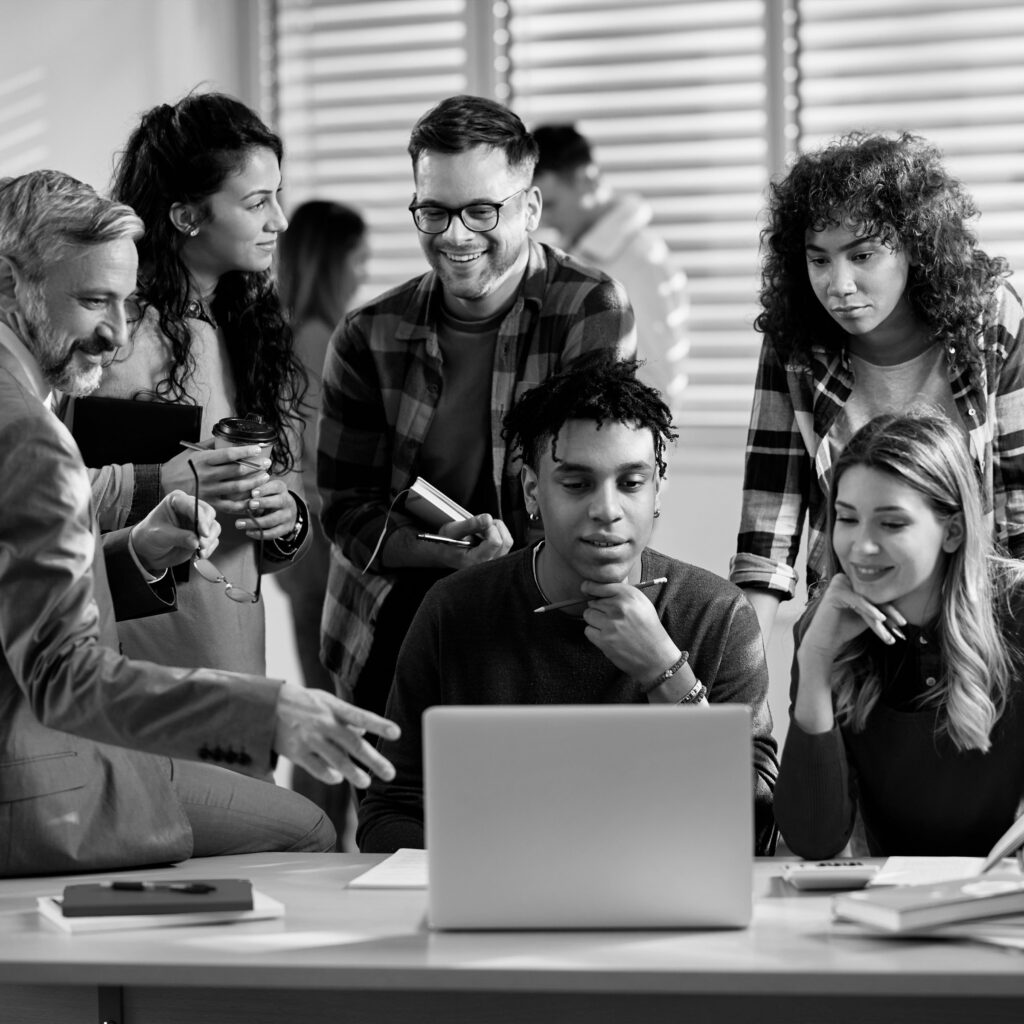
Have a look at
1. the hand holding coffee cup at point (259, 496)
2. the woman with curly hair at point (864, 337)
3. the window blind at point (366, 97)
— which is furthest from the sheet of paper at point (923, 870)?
the window blind at point (366, 97)

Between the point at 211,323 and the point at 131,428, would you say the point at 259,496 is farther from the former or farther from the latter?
the point at 211,323

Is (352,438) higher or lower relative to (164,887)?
higher

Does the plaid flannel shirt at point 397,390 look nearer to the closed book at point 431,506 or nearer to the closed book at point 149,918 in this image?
the closed book at point 431,506

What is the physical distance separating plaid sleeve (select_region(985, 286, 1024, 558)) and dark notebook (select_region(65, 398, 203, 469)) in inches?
50.5

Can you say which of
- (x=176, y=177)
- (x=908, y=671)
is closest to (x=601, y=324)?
(x=176, y=177)

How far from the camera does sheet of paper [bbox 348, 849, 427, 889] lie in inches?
72.1

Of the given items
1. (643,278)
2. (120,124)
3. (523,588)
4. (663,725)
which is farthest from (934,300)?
(120,124)

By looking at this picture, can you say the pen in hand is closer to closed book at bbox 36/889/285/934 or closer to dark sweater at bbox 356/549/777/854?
closed book at bbox 36/889/285/934

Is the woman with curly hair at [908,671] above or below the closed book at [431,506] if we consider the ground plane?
below

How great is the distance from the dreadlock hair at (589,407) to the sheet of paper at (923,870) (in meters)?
0.73

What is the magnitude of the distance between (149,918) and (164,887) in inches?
Result: 2.7

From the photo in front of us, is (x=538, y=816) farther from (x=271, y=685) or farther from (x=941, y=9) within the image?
(x=941, y=9)

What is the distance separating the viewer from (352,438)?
2.85 meters

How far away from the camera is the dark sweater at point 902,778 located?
80.2 inches
